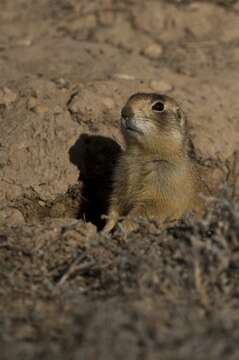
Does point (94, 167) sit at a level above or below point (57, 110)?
below

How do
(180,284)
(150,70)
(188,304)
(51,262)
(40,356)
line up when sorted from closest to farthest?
1. (40,356)
2. (188,304)
3. (180,284)
4. (51,262)
5. (150,70)

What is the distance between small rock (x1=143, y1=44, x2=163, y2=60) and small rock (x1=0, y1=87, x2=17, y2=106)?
1.78 m

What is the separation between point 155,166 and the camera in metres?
6.14

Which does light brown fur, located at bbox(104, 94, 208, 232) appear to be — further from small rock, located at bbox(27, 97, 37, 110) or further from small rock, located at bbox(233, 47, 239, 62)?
small rock, located at bbox(233, 47, 239, 62)

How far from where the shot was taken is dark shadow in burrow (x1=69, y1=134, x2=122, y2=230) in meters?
6.94

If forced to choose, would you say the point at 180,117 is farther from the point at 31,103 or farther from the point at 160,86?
the point at 31,103

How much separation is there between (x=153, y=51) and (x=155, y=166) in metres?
2.34

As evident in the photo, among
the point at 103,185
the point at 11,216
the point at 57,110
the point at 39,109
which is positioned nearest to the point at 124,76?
the point at 57,110

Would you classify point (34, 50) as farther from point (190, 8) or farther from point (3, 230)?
point (3, 230)

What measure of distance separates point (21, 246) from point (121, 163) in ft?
5.84

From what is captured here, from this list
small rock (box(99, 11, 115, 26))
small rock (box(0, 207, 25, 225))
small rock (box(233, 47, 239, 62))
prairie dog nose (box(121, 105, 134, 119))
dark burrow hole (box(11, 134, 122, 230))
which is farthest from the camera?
small rock (box(99, 11, 115, 26))

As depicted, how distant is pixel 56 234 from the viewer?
5.19 m

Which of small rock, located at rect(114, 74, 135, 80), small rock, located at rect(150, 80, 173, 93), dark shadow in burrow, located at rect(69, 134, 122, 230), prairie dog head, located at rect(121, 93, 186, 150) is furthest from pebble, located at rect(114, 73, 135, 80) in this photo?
prairie dog head, located at rect(121, 93, 186, 150)

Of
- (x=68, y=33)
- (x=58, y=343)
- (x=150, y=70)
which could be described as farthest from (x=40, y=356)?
(x=68, y=33)
